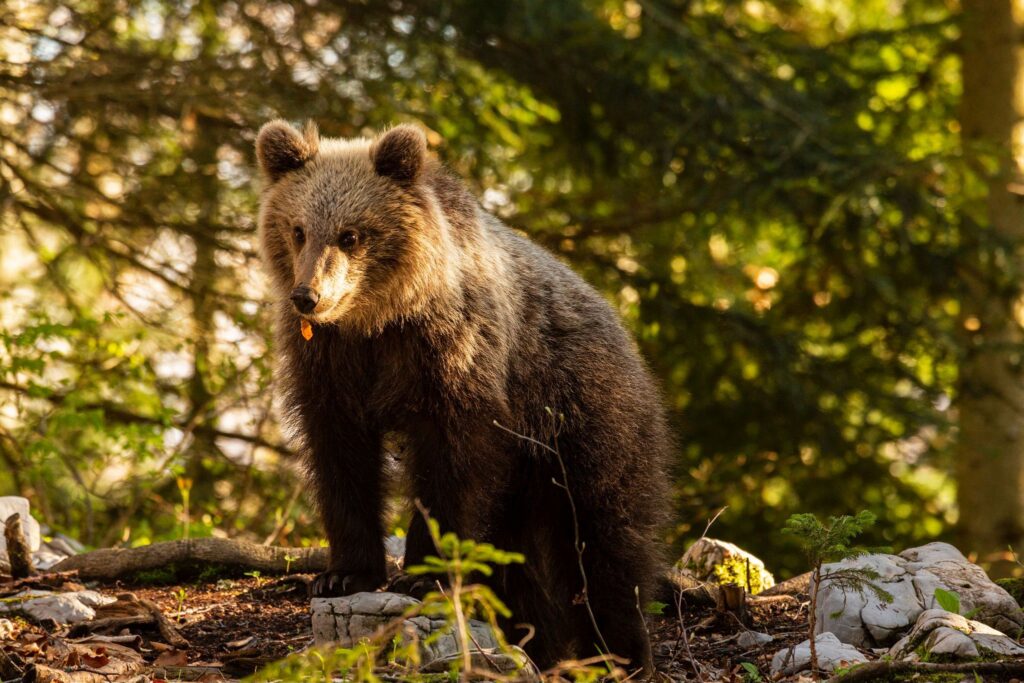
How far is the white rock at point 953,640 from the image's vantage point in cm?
455

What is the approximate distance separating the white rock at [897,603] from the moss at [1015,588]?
58 centimetres

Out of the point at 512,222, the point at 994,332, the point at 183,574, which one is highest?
the point at 512,222

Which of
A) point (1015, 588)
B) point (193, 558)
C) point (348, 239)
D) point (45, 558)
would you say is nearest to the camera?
point (348, 239)

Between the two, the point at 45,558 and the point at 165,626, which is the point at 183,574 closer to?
the point at 45,558

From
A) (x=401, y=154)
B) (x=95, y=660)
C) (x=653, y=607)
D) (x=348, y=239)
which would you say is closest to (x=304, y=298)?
(x=348, y=239)

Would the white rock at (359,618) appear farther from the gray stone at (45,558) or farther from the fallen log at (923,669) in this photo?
the gray stone at (45,558)

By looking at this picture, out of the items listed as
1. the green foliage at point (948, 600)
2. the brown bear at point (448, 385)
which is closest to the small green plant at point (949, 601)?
the green foliage at point (948, 600)

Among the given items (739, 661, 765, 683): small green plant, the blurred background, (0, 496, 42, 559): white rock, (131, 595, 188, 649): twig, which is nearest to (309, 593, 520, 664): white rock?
(131, 595, 188, 649): twig

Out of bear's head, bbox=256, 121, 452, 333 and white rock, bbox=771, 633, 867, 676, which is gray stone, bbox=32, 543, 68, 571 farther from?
white rock, bbox=771, 633, 867, 676

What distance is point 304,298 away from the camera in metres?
5.01

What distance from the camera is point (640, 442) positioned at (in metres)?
5.90

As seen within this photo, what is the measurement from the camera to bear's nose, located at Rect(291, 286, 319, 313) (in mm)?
5008

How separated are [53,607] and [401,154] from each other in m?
2.67

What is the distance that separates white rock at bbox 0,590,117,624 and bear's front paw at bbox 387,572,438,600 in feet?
4.84
